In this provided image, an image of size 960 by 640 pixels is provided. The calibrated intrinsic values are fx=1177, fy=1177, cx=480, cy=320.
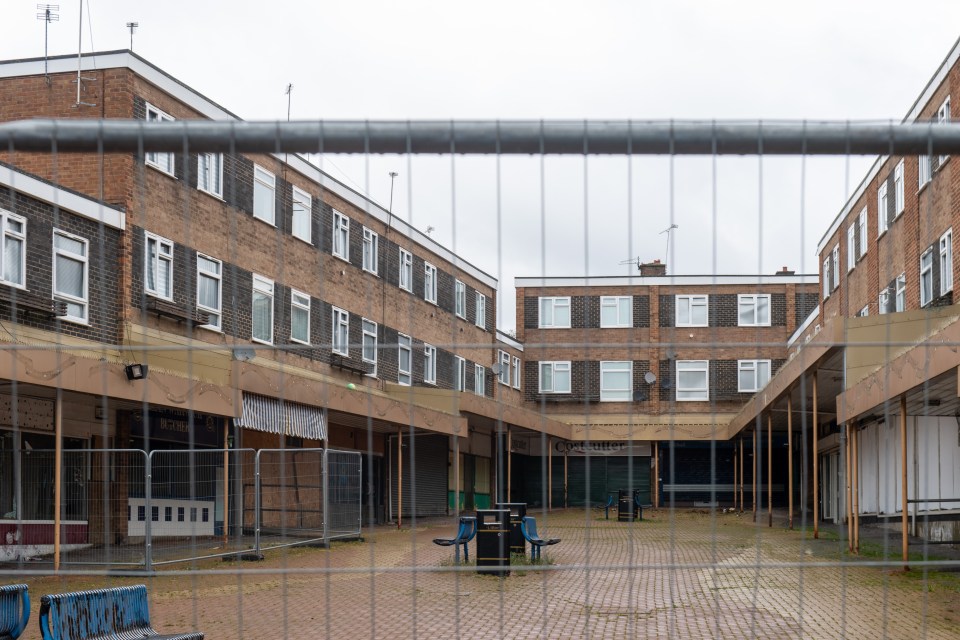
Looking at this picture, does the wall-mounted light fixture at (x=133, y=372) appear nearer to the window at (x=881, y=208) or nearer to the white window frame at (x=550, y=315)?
the white window frame at (x=550, y=315)

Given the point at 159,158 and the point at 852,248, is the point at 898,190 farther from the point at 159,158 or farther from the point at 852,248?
the point at 159,158

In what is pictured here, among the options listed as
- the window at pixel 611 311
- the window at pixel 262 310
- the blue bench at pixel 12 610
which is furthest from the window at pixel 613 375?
the window at pixel 262 310

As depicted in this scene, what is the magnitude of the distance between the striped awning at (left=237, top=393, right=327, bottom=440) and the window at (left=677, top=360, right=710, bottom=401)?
25850mm

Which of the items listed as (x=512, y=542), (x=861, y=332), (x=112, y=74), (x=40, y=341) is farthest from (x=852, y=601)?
(x=112, y=74)

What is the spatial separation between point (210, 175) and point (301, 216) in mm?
4330

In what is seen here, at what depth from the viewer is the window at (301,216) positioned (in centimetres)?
2811

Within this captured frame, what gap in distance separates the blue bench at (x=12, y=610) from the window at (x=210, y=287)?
15.7m

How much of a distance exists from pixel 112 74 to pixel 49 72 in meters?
1.81

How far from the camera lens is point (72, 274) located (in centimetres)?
Answer: 1988

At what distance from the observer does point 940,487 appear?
23891 mm

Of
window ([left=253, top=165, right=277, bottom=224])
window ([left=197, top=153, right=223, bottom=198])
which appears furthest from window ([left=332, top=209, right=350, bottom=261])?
window ([left=197, top=153, right=223, bottom=198])

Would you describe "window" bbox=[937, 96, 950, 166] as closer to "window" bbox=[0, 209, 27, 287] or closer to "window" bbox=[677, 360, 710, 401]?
"window" bbox=[0, 209, 27, 287]

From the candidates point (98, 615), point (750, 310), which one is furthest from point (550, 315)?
point (750, 310)

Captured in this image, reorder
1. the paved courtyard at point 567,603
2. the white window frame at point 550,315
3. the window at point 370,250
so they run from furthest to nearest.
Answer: the window at point 370,250, the paved courtyard at point 567,603, the white window frame at point 550,315
